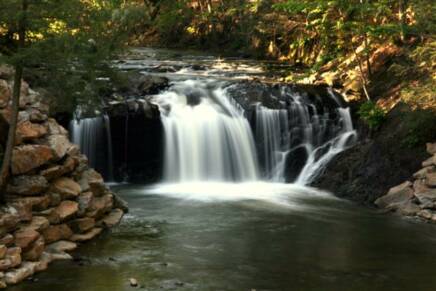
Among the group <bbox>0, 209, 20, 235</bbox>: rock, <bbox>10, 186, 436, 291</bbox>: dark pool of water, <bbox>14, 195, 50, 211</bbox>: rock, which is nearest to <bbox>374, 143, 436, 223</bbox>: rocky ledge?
<bbox>10, 186, 436, 291</bbox>: dark pool of water

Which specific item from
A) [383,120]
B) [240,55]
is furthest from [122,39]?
[240,55]

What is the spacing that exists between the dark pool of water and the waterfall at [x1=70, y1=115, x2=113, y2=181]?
4.38m

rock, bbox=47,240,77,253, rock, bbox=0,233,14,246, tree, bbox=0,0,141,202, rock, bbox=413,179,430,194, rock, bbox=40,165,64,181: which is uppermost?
tree, bbox=0,0,141,202

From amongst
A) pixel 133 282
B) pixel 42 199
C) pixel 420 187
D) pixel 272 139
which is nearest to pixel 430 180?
pixel 420 187

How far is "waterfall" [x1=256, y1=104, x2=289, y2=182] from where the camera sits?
22.6 m

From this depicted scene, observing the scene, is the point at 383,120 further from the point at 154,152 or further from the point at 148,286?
the point at 148,286

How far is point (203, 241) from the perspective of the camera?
13.6 metres

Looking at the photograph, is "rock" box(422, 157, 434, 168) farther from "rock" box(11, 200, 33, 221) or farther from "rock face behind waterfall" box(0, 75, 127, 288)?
"rock" box(11, 200, 33, 221)

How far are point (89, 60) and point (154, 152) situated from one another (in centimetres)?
1055

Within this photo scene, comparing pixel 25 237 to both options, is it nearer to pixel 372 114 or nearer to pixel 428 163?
pixel 428 163

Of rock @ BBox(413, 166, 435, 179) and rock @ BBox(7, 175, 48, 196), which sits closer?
rock @ BBox(7, 175, 48, 196)

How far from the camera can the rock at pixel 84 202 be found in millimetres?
13547

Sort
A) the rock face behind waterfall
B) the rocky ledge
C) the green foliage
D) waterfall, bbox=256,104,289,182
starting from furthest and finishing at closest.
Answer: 1. waterfall, bbox=256,104,289,182
2. the green foliage
3. the rocky ledge
4. the rock face behind waterfall

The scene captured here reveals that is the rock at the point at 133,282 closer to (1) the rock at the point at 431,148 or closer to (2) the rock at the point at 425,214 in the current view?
(2) the rock at the point at 425,214
